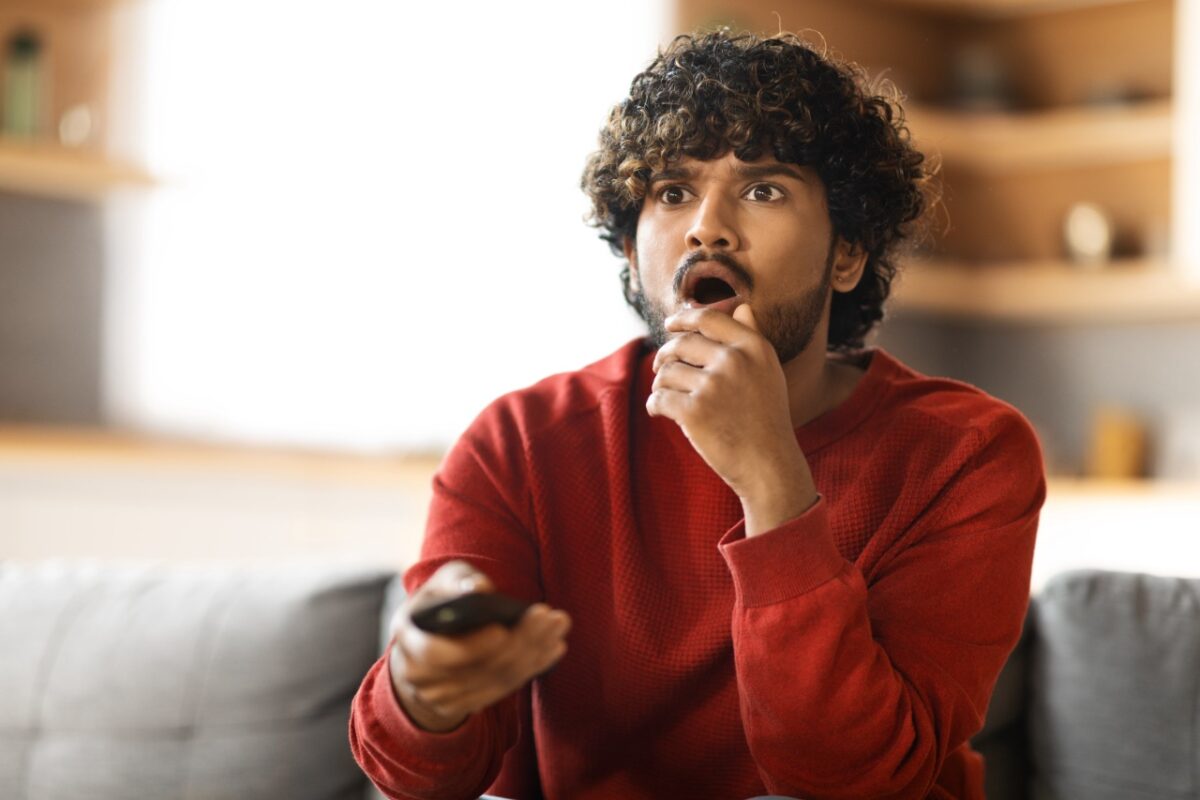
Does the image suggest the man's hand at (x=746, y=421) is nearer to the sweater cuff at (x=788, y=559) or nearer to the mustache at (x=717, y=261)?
the sweater cuff at (x=788, y=559)

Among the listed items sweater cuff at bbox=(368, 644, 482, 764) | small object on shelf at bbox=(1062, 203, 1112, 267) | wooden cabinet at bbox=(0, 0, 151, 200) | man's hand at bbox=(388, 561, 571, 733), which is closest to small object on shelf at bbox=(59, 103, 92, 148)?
wooden cabinet at bbox=(0, 0, 151, 200)

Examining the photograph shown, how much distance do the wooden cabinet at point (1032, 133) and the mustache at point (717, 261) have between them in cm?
252

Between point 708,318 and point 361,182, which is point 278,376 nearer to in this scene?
point 361,182

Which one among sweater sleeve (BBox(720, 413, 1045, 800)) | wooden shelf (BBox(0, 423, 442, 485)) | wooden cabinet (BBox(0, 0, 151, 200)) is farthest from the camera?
wooden cabinet (BBox(0, 0, 151, 200))

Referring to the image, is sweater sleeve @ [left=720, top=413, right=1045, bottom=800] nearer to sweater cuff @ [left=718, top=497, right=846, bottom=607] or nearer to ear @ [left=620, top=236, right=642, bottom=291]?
sweater cuff @ [left=718, top=497, right=846, bottom=607]

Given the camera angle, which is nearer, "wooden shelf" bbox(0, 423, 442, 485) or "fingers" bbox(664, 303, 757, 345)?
"fingers" bbox(664, 303, 757, 345)

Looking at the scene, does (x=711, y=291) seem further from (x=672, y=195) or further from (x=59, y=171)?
(x=59, y=171)

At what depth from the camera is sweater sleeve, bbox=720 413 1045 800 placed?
46.8 inches

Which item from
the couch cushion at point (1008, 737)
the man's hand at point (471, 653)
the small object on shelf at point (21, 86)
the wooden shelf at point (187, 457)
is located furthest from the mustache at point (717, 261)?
the small object on shelf at point (21, 86)

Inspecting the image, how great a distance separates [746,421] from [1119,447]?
3011 millimetres

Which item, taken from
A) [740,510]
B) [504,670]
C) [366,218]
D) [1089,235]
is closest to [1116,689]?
[740,510]

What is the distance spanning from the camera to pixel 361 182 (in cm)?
340

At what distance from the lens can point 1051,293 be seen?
4020 mm

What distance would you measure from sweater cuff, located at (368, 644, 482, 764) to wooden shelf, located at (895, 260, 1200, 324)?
2.76 m
